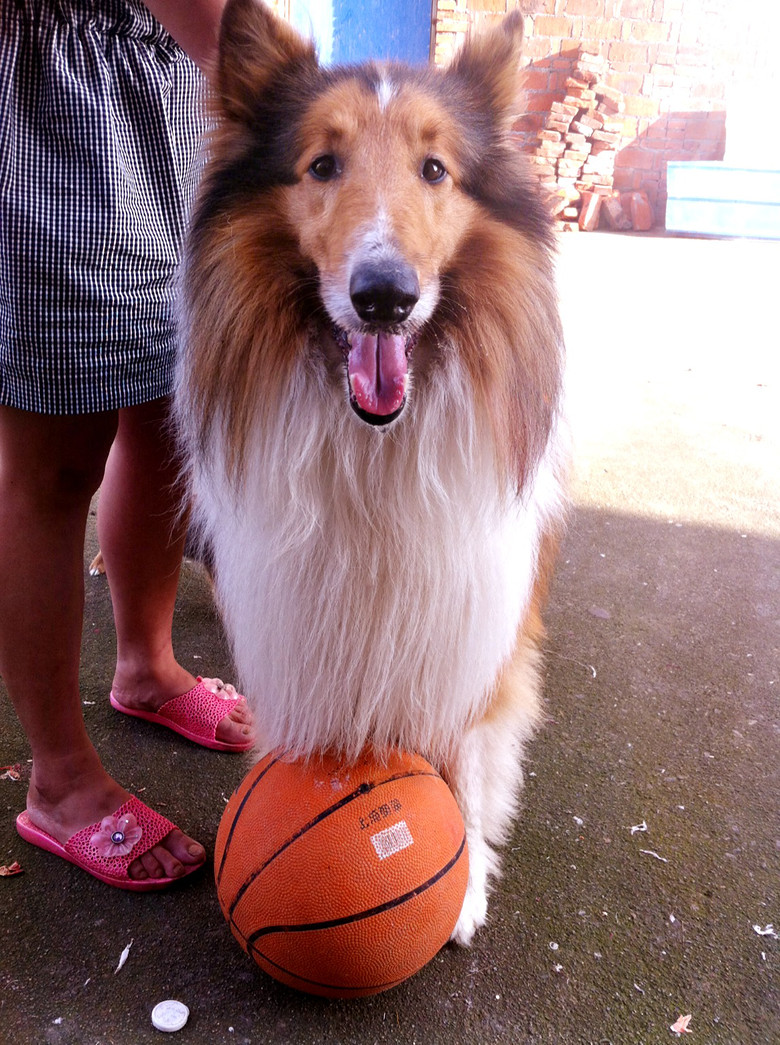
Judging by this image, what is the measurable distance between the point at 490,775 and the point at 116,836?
876mm

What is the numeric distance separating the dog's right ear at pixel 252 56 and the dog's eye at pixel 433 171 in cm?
33

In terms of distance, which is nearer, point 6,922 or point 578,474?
point 6,922

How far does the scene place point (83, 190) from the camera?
159cm

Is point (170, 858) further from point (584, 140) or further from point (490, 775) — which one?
point (584, 140)

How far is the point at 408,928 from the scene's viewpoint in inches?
59.3

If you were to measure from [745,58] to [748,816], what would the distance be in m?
12.8

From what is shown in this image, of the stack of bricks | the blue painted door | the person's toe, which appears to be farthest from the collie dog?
the stack of bricks

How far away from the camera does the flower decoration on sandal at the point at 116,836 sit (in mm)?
1909

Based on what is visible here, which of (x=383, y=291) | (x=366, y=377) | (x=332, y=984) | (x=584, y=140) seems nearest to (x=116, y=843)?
(x=332, y=984)

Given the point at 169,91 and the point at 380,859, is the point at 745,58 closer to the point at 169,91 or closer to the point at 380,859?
the point at 169,91

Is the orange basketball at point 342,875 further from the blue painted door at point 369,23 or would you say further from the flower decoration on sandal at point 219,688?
the blue painted door at point 369,23

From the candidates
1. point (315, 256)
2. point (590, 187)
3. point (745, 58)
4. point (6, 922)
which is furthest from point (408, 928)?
point (745, 58)

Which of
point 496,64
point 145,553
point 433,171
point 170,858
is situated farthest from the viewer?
point 145,553

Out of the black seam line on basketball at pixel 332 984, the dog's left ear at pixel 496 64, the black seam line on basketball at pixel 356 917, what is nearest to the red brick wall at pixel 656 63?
the dog's left ear at pixel 496 64
